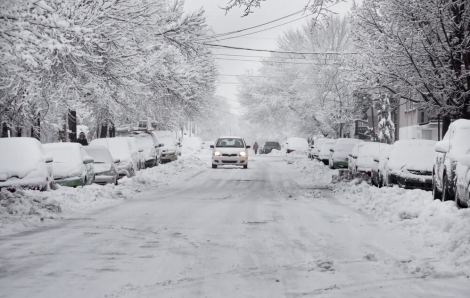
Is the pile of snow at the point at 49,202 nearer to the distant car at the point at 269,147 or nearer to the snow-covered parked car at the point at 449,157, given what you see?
the snow-covered parked car at the point at 449,157

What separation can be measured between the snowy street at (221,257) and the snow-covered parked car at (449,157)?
1738mm

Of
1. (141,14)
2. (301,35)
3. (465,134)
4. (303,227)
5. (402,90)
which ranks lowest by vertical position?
(303,227)

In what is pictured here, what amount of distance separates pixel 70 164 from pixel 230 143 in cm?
2003

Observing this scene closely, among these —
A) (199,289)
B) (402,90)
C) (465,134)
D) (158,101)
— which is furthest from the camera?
(158,101)

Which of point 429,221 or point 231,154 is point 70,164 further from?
point 231,154

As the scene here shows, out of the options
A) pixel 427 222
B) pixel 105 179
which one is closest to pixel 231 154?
pixel 105 179

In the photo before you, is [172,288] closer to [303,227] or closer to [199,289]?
[199,289]

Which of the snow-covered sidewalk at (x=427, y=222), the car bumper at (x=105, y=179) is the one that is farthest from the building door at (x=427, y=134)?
the car bumper at (x=105, y=179)

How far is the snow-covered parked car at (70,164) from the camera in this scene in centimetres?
1802

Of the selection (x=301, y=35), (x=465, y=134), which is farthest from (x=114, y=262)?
(x=301, y=35)

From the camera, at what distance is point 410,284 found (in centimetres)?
677

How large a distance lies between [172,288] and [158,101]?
22.8 m

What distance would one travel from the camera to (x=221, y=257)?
327 inches

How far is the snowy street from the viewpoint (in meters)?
6.53
